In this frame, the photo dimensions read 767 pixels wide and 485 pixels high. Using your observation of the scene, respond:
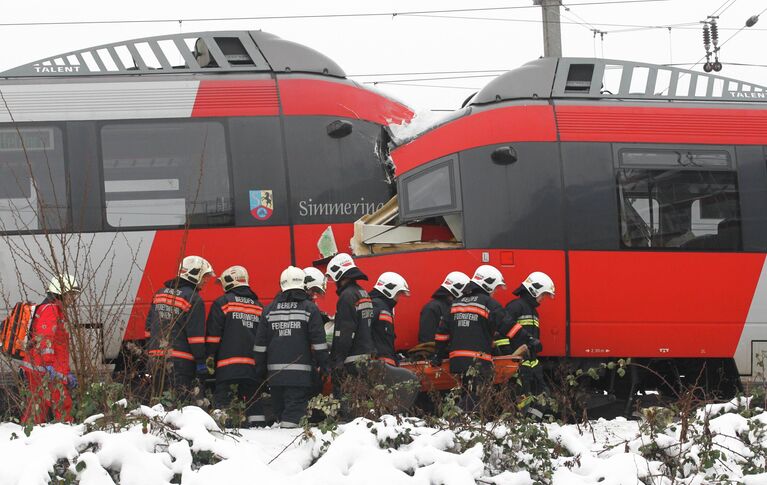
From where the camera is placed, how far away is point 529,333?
10086 mm

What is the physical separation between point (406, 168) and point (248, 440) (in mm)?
4494

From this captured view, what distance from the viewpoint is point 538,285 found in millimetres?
10133

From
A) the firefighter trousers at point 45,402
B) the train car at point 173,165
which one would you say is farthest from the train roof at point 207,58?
the firefighter trousers at point 45,402

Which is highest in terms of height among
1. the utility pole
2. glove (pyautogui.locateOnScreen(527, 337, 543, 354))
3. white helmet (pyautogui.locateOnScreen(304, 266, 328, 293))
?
the utility pole

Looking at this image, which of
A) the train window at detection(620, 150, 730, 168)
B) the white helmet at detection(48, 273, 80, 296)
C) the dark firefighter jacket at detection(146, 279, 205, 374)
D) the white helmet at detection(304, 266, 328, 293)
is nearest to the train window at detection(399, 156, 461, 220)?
the white helmet at detection(304, 266, 328, 293)

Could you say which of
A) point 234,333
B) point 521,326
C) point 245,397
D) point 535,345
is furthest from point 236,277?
point 535,345

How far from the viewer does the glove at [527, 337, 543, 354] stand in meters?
9.93

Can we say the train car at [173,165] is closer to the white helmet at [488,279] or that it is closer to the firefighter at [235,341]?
the firefighter at [235,341]

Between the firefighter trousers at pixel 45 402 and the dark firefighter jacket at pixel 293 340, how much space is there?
2.26 meters

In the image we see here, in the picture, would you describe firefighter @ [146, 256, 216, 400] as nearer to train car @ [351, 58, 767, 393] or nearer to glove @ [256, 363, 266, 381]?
glove @ [256, 363, 266, 381]

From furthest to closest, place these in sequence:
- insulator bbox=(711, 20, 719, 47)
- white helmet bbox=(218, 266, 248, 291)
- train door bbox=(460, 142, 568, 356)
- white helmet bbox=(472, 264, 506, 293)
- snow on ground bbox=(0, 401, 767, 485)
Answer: insulator bbox=(711, 20, 719, 47) → train door bbox=(460, 142, 568, 356) → white helmet bbox=(472, 264, 506, 293) → white helmet bbox=(218, 266, 248, 291) → snow on ground bbox=(0, 401, 767, 485)

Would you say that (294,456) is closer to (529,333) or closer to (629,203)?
(529,333)

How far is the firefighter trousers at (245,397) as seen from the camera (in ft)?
30.5

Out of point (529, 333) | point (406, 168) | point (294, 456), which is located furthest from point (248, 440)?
point (406, 168)
